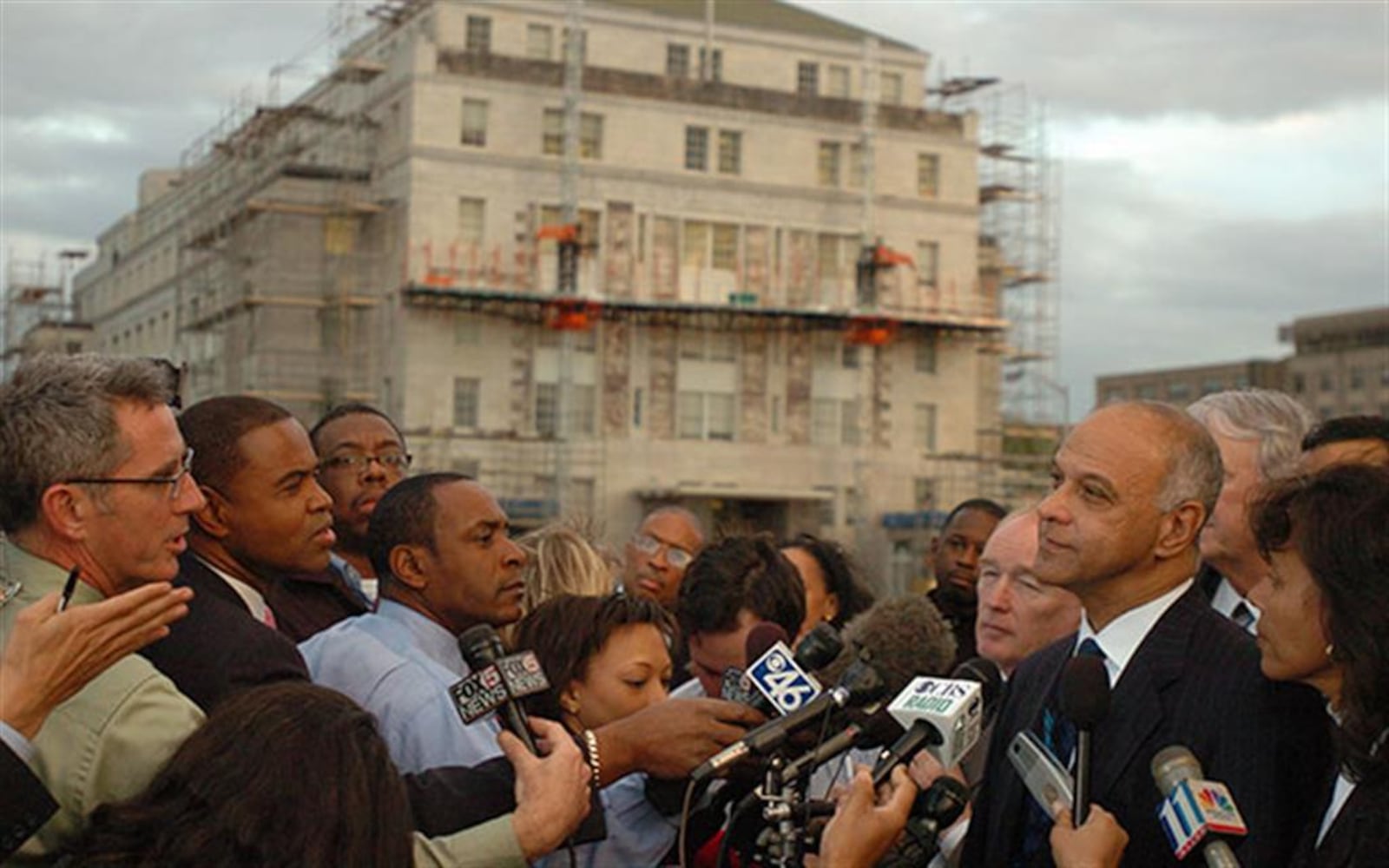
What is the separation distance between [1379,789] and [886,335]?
55.7m

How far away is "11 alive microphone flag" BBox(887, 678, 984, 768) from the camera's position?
418 centimetres

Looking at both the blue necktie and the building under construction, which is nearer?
the blue necktie

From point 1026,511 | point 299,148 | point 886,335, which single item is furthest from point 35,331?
point 1026,511

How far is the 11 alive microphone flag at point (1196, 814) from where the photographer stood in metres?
3.72

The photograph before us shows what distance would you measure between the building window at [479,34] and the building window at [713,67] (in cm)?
703

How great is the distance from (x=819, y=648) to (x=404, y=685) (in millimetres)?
1264

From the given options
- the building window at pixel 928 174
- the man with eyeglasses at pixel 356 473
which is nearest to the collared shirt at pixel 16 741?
the man with eyeglasses at pixel 356 473

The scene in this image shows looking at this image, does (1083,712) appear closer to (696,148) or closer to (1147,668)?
(1147,668)

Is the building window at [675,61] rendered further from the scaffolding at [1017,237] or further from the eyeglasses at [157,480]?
the eyeglasses at [157,480]

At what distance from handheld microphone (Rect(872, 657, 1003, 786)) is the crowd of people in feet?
0.26

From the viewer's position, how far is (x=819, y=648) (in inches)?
174

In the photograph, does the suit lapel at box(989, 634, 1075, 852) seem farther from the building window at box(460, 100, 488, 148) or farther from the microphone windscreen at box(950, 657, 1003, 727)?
the building window at box(460, 100, 488, 148)

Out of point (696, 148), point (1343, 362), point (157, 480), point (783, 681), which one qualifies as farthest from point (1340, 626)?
point (1343, 362)

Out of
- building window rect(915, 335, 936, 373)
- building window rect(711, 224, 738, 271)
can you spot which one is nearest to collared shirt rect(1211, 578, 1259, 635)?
building window rect(711, 224, 738, 271)
